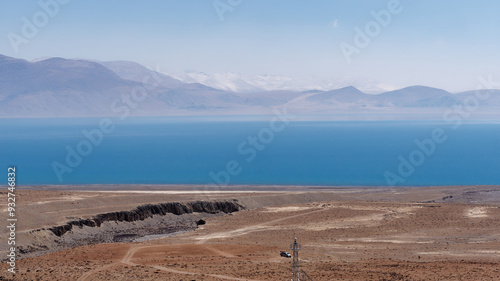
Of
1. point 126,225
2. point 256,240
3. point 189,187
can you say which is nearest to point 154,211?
point 126,225

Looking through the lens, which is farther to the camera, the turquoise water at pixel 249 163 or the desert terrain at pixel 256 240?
the turquoise water at pixel 249 163

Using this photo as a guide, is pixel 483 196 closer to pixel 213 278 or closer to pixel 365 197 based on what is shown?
pixel 365 197

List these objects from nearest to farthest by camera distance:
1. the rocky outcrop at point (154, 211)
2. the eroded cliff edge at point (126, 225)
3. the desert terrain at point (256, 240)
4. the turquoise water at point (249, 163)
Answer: the desert terrain at point (256, 240) → the eroded cliff edge at point (126, 225) → the rocky outcrop at point (154, 211) → the turquoise water at point (249, 163)

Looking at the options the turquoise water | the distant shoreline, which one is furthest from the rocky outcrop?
the turquoise water

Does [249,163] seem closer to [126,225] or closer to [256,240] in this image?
[126,225]

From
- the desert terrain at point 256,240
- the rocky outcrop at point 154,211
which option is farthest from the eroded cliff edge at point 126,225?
the desert terrain at point 256,240

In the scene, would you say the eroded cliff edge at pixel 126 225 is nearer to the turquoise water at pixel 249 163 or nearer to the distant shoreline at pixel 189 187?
the distant shoreline at pixel 189 187

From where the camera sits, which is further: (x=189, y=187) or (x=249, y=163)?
(x=249, y=163)
